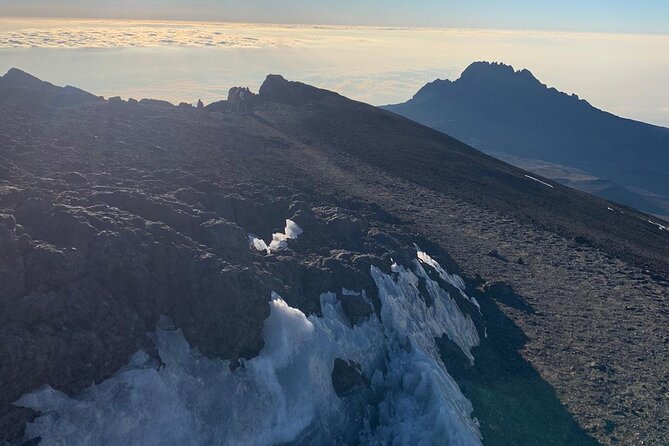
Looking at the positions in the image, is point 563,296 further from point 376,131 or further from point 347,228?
point 376,131

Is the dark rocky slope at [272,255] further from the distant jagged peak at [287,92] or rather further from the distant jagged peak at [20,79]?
the distant jagged peak at [287,92]

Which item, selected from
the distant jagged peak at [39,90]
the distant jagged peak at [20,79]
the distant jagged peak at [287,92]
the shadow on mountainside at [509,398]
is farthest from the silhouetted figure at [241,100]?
the shadow on mountainside at [509,398]

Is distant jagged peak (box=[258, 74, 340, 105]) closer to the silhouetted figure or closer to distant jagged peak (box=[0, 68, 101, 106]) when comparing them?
the silhouetted figure

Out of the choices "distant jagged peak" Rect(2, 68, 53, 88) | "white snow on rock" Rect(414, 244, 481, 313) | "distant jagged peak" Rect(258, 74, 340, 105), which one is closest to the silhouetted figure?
"distant jagged peak" Rect(258, 74, 340, 105)

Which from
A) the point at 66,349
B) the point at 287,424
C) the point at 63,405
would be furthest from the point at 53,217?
the point at 287,424

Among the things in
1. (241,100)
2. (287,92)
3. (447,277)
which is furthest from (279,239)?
(287,92)

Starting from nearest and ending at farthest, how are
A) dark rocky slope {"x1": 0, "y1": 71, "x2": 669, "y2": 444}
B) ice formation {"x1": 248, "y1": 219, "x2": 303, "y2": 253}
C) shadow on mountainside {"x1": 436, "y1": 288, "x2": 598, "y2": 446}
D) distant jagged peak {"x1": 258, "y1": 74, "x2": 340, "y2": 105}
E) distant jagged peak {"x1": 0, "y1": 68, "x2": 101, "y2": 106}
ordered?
dark rocky slope {"x1": 0, "y1": 71, "x2": 669, "y2": 444} → shadow on mountainside {"x1": 436, "y1": 288, "x2": 598, "y2": 446} → ice formation {"x1": 248, "y1": 219, "x2": 303, "y2": 253} → distant jagged peak {"x1": 0, "y1": 68, "x2": 101, "y2": 106} → distant jagged peak {"x1": 258, "y1": 74, "x2": 340, "y2": 105}

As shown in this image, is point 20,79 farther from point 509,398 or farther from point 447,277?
point 509,398
